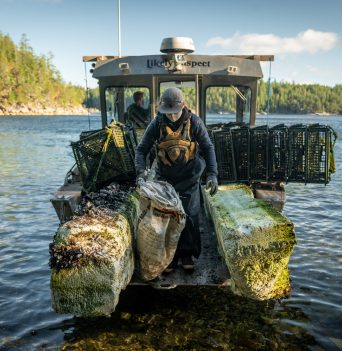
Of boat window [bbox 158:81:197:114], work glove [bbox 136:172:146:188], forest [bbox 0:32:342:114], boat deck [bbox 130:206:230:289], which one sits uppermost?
forest [bbox 0:32:342:114]

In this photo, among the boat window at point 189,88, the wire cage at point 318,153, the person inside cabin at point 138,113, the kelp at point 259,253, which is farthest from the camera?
the person inside cabin at point 138,113

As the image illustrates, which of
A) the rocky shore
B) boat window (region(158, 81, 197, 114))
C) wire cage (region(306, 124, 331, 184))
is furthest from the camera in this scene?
the rocky shore

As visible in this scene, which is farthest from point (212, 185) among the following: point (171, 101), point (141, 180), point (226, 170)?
point (226, 170)

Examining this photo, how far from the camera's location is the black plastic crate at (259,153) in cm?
716

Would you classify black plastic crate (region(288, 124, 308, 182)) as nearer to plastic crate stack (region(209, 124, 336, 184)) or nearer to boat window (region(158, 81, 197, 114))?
plastic crate stack (region(209, 124, 336, 184))

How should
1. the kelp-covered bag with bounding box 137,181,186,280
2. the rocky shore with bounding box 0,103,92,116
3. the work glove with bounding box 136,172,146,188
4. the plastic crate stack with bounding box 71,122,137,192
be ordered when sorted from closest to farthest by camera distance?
1. the kelp-covered bag with bounding box 137,181,186,280
2. the work glove with bounding box 136,172,146,188
3. the plastic crate stack with bounding box 71,122,137,192
4. the rocky shore with bounding box 0,103,92,116

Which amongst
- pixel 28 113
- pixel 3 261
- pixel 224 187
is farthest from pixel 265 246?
pixel 28 113

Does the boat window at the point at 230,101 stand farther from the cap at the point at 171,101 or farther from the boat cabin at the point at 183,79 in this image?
the cap at the point at 171,101

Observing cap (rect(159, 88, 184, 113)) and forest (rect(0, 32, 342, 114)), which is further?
forest (rect(0, 32, 342, 114))

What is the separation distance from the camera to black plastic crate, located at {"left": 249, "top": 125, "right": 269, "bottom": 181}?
23.5 ft

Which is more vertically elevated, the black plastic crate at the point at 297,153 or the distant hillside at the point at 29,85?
the distant hillside at the point at 29,85

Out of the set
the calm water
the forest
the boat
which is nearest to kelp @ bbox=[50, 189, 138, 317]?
the boat

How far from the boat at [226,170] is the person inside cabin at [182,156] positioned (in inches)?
13.3

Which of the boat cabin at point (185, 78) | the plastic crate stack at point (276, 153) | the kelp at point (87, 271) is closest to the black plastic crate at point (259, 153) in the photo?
the plastic crate stack at point (276, 153)
